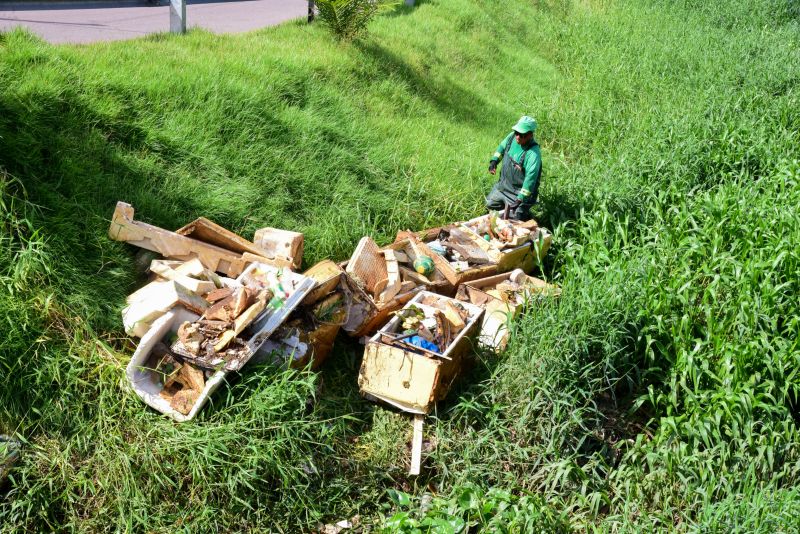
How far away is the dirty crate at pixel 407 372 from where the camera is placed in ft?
16.4

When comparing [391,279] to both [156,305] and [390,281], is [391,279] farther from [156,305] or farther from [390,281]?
[156,305]

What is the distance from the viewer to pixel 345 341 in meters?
5.77

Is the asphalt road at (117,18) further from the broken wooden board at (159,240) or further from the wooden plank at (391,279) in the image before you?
the wooden plank at (391,279)

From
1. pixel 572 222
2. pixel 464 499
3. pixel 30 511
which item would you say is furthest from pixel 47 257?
pixel 572 222

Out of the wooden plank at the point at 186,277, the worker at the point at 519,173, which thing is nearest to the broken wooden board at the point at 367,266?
the wooden plank at the point at 186,277

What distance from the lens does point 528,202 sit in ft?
23.7

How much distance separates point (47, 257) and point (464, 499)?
3.13 meters

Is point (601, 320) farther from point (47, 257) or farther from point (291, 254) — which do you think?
point (47, 257)

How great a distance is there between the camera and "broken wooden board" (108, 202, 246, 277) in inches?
211

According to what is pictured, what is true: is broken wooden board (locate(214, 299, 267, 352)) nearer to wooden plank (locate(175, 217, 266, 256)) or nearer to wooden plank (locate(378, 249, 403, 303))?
wooden plank (locate(175, 217, 266, 256))

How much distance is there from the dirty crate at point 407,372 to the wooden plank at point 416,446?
0.26ft

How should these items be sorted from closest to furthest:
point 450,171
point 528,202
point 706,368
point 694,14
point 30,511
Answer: point 30,511, point 706,368, point 528,202, point 450,171, point 694,14

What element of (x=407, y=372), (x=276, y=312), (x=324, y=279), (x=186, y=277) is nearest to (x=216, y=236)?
(x=186, y=277)

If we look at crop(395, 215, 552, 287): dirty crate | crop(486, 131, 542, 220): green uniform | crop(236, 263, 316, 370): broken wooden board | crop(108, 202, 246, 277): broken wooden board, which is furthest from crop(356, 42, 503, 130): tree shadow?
crop(236, 263, 316, 370): broken wooden board
